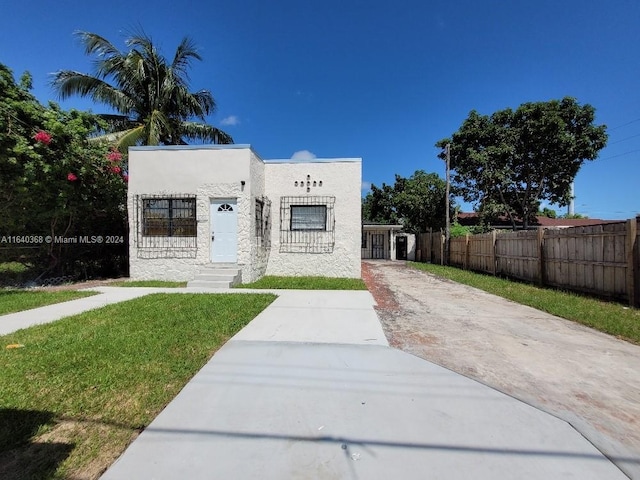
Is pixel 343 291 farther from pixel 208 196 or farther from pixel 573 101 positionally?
pixel 573 101

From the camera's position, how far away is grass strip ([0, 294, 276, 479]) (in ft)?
7.41

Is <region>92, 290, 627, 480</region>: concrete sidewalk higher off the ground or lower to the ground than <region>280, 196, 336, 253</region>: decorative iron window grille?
lower

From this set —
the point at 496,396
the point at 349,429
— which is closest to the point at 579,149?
the point at 496,396

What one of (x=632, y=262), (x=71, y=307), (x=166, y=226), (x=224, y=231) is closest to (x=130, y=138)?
(x=166, y=226)

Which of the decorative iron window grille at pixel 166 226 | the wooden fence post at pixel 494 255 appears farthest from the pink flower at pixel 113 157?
the wooden fence post at pixel 494 255

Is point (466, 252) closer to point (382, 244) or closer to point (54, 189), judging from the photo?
point (382, 244)

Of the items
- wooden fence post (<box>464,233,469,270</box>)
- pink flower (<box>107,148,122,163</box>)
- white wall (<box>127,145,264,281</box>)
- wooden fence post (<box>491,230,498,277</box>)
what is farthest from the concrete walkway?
wooden fence post (<box>464,233,469,270</box>)

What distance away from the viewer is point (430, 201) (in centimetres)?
2723

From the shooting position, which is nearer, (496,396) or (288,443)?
(288,443)

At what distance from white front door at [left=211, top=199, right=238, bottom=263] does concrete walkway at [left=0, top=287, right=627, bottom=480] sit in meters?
6.89

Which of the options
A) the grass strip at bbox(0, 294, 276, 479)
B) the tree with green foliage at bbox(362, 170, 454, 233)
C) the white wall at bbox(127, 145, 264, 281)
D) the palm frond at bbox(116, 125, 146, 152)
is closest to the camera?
the grass strip at bbox(0, 294, 276, 479)

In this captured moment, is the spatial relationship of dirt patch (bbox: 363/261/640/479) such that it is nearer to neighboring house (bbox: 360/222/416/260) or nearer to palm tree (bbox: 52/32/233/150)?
palm tree (bbox: 52/32/233/150)

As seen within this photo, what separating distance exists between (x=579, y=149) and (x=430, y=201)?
10001 millimetres

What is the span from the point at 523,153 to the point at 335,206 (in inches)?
670
